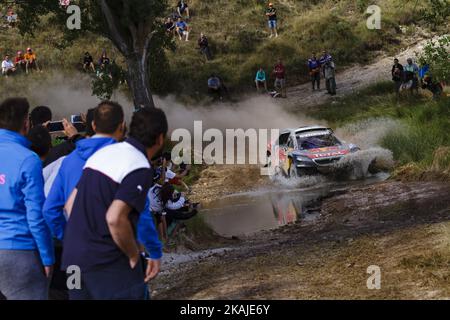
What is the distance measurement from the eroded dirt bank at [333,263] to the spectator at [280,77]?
20.4 meters

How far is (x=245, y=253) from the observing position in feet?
32.7

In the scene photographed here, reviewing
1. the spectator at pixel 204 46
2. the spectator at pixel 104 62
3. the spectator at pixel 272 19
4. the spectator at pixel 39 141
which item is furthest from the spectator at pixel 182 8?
the spectator at pixel 39 141

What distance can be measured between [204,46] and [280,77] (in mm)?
6118

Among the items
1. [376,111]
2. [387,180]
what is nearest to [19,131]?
[387,180]

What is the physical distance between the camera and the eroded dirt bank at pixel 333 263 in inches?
274

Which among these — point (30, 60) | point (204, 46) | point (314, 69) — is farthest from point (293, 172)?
point (30, 60)

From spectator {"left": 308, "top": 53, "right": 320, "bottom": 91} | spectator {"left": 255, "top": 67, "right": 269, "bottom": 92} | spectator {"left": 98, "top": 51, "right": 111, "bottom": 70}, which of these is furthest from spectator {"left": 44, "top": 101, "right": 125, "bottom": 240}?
spectator {"left": 255, "top": 67, "right": 269, "bottom": 92}

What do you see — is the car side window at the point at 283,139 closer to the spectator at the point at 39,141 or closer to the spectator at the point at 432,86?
the spectator at the point at 432,86

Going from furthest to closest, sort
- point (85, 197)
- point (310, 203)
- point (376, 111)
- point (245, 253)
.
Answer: point (376, 111) → point (310, 203) → point (245, 253) → point (85, 197)

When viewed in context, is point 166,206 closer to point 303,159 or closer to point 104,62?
point 303,159

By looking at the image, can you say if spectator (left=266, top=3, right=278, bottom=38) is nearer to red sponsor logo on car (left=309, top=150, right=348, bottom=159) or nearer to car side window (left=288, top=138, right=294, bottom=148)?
car side window (left=288, top=138, right=294, bottom=148)
